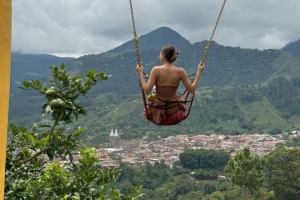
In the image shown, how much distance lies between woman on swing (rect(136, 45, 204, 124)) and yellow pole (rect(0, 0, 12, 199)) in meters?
1.90

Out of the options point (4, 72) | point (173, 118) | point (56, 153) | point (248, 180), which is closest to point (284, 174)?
point (248, 180)

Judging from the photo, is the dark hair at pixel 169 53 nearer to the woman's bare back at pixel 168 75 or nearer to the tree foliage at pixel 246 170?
the woman's bare back at pixel 168 75

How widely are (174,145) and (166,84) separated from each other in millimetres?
69029

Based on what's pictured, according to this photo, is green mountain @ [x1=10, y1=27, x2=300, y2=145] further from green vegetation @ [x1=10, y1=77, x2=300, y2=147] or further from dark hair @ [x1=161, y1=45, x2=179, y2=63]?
dark hair @ [x1=161, y1=45, x2=179, y2=63]

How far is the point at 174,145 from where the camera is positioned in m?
71.6

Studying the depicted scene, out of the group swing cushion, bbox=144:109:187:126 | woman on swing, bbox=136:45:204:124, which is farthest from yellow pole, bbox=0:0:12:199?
swing cushion, bbox=144:109:187:126

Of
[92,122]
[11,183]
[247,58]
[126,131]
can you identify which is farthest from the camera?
[247,58]

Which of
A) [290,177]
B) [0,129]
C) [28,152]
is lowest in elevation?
[290,177]

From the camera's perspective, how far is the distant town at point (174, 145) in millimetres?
59000

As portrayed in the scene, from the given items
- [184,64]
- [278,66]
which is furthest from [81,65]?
[278,66]

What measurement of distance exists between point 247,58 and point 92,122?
92222mm

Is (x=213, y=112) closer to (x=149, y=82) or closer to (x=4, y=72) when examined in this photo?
(x=149, y=82)

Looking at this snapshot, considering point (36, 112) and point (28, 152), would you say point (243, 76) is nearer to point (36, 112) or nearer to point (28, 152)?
point (36, 112)

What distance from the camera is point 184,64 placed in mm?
152500
